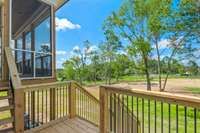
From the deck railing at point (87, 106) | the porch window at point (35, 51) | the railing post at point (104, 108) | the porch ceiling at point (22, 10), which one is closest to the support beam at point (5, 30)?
the porch ceiling at point (22, 10)

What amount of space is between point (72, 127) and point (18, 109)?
1443 mm

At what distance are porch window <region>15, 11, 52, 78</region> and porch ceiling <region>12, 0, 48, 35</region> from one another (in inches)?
14.5

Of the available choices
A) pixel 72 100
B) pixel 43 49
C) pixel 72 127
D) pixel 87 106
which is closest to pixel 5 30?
pixel 43 49

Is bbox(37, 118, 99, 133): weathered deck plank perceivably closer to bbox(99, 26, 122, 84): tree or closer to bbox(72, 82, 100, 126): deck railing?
bbox(72, 82, 100, 126): deck railing

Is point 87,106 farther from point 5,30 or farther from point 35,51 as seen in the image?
point 5,30

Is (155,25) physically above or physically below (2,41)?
above

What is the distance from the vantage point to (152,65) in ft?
60.0

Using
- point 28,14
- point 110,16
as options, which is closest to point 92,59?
point 110,16

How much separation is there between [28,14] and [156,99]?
229 inches

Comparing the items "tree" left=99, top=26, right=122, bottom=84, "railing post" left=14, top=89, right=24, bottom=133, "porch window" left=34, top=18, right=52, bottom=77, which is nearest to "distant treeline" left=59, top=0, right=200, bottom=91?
"tree" left=99, top=26, right=122, bottom=84

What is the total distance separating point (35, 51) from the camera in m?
6.25

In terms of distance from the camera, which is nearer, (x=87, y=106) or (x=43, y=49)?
(x=87, y=106)

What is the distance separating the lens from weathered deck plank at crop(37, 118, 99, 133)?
15.3 feet

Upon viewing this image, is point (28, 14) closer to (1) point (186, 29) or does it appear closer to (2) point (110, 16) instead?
(1) point (186, 29)
